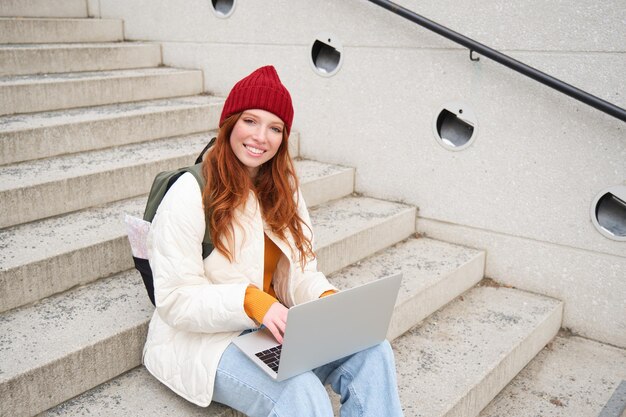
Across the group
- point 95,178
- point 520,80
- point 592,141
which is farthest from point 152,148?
point 592,141

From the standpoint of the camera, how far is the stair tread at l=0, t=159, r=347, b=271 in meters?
2.42

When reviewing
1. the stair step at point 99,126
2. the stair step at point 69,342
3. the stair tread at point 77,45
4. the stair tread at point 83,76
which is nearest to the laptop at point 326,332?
the stair step at point 69,342

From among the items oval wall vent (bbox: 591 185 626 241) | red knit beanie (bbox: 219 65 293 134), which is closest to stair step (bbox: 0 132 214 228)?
red knit beanie (bbox: 219 65 293 134)

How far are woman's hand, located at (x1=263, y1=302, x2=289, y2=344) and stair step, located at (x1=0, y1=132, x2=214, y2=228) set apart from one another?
141 centimetres

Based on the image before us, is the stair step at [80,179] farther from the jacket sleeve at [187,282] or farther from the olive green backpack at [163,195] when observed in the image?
the jacket sleeve at [187,282]

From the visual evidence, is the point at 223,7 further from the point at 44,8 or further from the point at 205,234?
the point at 205,234

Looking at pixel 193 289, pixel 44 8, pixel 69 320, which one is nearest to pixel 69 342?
pixel 69 320

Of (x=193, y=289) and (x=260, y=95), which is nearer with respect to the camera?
(x=193, y=289)

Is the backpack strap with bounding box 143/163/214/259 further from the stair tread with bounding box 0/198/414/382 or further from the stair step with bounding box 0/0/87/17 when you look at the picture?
the stair step with bounding box 0/0/87/17

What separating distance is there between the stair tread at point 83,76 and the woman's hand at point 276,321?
2.27 metres

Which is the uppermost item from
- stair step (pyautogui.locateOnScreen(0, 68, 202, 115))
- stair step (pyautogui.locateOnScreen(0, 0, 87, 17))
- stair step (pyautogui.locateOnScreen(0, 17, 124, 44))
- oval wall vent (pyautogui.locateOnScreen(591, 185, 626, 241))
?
stair step (pyautogui.locateOnScreen(0, 0, 87, 17))

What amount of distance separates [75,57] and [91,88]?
1.20 feet

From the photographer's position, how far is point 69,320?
2.27 metres

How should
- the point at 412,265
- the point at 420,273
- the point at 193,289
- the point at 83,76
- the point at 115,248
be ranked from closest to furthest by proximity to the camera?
1. the point at 193,289
2. the point at 115,248
3. the point at 420,273
4. the point at 412,265
5. the point at 83,76
